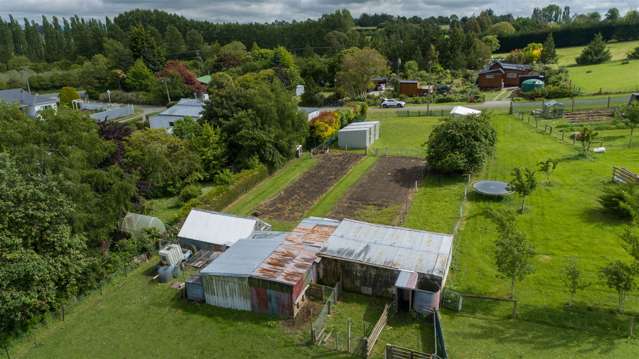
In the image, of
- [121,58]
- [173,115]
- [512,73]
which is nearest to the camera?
[173,115]

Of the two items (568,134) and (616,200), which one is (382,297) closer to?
(616,200)

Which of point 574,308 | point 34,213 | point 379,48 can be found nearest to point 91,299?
point 34,213

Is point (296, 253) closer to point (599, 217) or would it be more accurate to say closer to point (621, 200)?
point (599, 217)

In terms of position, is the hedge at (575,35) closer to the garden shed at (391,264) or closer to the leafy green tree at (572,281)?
the leafy green tree at (572,281)

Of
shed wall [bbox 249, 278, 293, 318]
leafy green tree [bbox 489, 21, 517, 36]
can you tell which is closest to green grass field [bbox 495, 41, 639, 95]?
leafy green tree [bbox 489, 21, 517, 36]

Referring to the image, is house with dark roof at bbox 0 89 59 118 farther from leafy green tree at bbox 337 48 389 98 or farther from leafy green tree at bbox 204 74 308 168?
leafy green tree at bbox 337 48 389 98

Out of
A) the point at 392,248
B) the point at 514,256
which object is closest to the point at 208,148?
the point at 392,248
